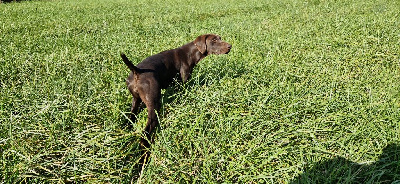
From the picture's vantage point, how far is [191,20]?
10789mm

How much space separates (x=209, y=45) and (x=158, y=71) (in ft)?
3.98

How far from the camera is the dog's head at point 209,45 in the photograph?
3.76 m

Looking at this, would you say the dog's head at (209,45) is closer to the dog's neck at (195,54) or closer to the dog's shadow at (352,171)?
the dog's neck at (195,54)

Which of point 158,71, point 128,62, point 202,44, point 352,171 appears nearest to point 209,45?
point 202,44

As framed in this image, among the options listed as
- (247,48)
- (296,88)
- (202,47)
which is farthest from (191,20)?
(296,88)

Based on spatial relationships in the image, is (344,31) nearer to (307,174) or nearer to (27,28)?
(307,174)

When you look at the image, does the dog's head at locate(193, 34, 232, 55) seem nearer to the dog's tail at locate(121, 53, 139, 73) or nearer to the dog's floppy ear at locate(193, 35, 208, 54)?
the dog's floppy ear at locate(193, 35, 208, 54)

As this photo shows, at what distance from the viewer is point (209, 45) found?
3832 mm

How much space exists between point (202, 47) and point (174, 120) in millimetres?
1585

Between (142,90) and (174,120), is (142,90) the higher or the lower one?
the higher one

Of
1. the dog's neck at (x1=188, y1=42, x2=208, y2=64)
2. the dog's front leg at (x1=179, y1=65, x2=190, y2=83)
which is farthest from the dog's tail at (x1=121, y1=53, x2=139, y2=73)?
the dog's neck at (x1=188, y1=42, x2=208, y2=64)

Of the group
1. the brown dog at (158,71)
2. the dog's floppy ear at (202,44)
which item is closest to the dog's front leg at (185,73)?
the brown dog at (158,71)

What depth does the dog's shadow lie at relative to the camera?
1.87 meters

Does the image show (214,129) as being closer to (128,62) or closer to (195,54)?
(128,62)
